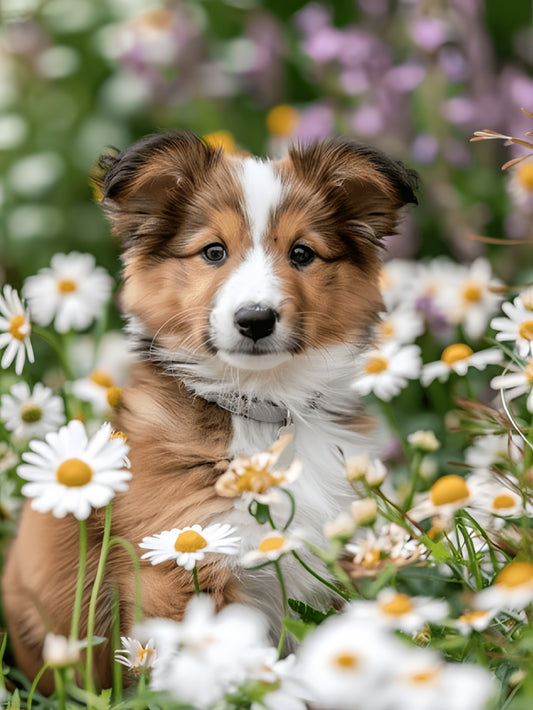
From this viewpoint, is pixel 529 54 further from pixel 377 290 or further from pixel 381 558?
pixel 381 558

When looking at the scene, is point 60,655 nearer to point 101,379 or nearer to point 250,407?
point 250,407

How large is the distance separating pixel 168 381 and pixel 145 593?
591 mm

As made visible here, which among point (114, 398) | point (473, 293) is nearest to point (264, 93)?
point (473, 293)

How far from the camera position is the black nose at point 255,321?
7.33ft

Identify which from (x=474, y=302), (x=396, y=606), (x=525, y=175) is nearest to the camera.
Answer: (x=396, y=606)

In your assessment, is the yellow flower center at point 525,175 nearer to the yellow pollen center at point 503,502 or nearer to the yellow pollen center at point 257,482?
the yellow pollen center at point 503,502

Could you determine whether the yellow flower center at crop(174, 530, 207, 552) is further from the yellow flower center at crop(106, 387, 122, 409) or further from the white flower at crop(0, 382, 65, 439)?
the white flower at crop(0, 382, 65, 439)

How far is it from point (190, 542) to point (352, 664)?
28.4 inches

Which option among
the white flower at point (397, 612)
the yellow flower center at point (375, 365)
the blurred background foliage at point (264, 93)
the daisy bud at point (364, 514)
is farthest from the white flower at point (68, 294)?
the white flower at point (397, 612)

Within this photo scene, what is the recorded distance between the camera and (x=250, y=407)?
8.15ft

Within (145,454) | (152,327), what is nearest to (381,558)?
(145,454)

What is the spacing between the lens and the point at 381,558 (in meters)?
1.84

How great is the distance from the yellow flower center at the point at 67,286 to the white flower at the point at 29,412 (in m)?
0.61

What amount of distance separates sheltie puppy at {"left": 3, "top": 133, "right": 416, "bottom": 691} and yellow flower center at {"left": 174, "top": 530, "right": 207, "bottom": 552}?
1.09 feet
